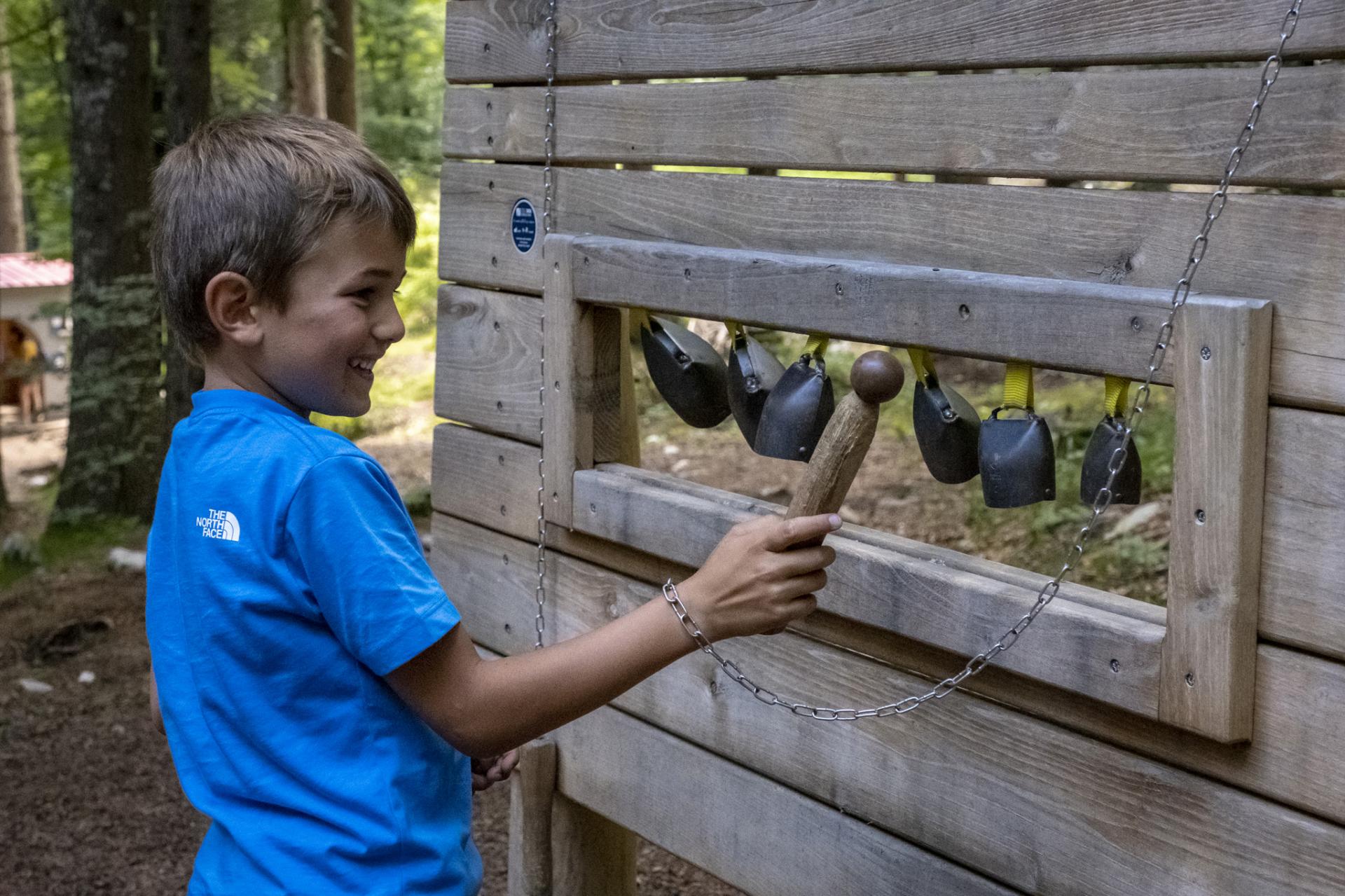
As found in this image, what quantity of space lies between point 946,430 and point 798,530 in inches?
23.7

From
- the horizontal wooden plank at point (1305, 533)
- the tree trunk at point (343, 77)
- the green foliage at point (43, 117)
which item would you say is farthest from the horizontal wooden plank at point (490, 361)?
the tree trunk at point (343, 77)

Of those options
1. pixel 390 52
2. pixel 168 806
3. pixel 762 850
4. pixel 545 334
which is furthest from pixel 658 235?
pixel 390 52

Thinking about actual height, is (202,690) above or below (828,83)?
below

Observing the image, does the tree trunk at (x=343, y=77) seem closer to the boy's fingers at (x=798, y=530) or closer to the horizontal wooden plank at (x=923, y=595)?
the horizontal wooden plank at (x=923, y=595)

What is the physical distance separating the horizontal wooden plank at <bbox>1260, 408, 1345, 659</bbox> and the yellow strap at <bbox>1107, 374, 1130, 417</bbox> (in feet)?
0.77

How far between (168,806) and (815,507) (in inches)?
151

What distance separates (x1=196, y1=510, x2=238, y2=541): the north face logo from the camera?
1.74 meters

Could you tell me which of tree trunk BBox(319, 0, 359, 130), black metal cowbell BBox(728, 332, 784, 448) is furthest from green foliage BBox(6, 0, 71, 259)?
black metal cowbell BBox(728, 332, 784, 448)

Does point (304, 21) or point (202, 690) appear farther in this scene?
point (304, 21)

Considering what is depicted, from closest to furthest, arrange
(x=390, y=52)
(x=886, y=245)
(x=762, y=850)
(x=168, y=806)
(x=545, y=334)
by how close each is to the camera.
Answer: (x=886, y=245) → (x=762, y=850) → (x=545, y=334) → (x=168, y=806) → (x=390, y=52)

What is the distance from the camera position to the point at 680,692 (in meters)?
2.82

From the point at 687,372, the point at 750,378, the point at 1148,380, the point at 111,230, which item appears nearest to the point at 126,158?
the point at 111,230

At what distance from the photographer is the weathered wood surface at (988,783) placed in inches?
73.9

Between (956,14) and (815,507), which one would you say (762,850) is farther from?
(956,14)
